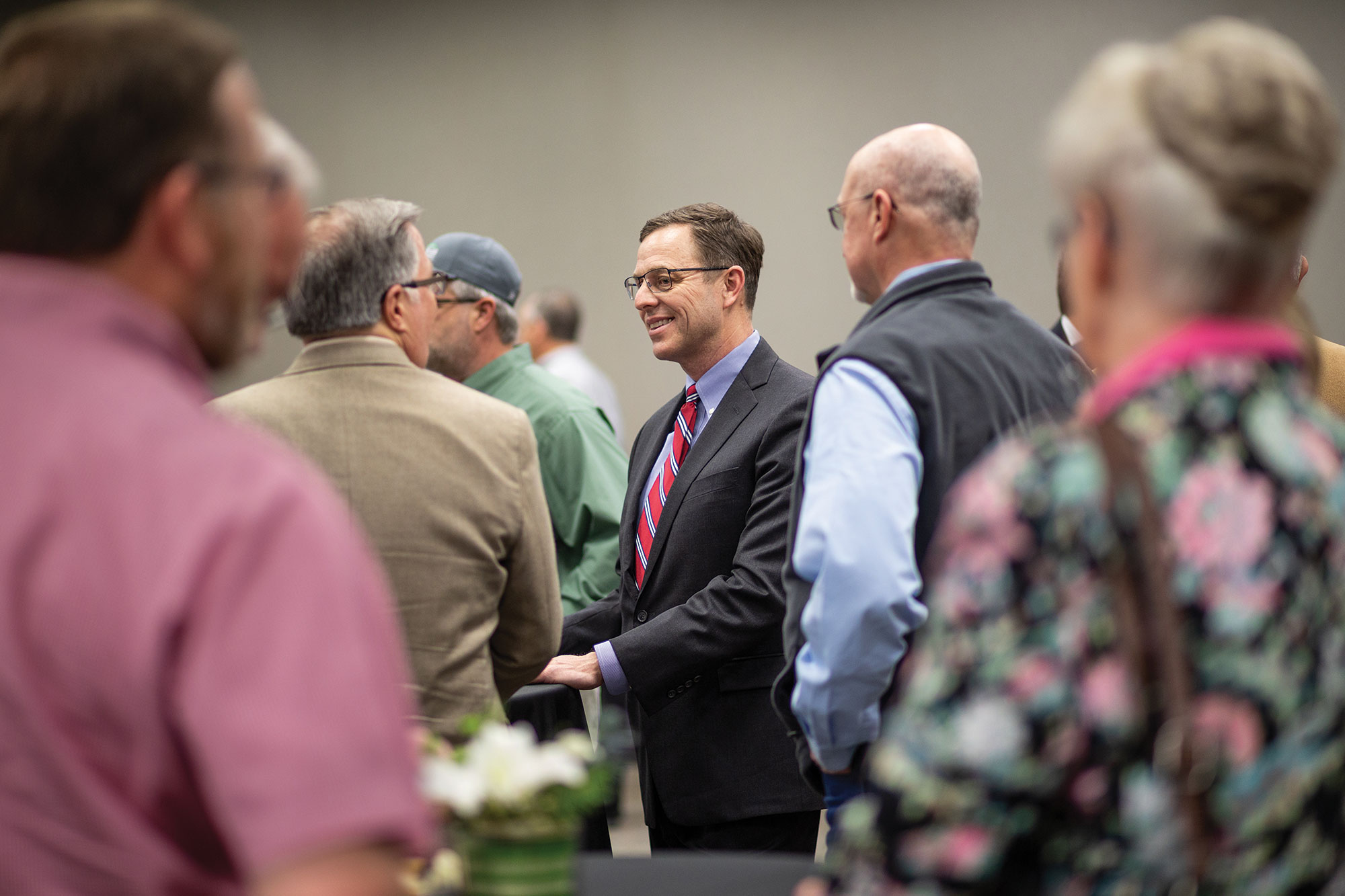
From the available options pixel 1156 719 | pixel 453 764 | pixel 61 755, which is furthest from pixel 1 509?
pixel 1156 719

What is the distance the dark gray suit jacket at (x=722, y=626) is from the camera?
2.48 meters

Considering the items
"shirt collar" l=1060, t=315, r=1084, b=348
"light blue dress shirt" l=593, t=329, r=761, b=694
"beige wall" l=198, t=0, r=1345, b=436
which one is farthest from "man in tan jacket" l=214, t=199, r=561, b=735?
"beige wall" l=198, t=0, r=1345, b=436

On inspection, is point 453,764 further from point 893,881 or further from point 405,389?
point 405,389

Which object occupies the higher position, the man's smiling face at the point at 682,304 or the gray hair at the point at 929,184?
the gray hair at the point at 929,184

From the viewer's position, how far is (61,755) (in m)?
0.73

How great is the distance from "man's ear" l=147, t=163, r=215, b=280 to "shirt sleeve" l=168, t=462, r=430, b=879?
0.62 ft

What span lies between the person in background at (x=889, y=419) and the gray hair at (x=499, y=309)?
5.21 feet

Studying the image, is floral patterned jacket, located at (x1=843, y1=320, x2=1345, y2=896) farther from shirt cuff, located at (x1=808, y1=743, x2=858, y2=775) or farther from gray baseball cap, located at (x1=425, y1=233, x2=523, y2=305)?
gray baseball cap, located at (x1=425, y1=233, x2=523, y2=305)

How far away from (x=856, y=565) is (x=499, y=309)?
1.96 m

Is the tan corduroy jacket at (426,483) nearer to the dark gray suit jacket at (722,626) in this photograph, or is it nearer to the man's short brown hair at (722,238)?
the dark gray suit jacket at (722,626)

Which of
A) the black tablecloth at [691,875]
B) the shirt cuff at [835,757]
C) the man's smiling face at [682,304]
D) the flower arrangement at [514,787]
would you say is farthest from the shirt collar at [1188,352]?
the man's smiling face at [682,304]

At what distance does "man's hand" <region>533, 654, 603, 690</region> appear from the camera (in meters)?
2.53

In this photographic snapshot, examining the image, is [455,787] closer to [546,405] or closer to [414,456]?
[414,456]

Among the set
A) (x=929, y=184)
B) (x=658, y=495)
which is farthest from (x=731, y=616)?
(x=929, y=184)
